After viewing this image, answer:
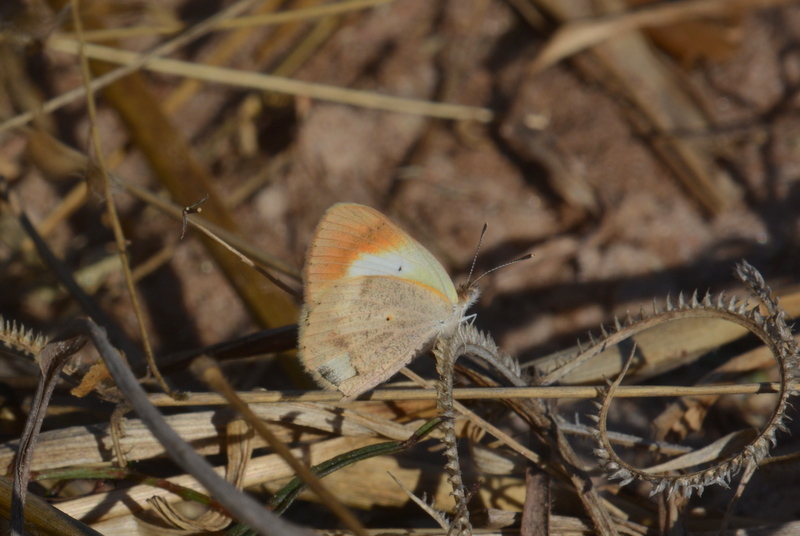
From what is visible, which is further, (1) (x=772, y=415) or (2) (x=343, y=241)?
(2) (x=343, y=241)

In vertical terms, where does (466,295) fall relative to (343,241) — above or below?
below

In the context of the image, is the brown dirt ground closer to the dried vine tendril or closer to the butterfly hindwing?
the butterfly hindwing

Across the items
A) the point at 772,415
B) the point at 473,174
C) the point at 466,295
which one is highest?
the point at 473,174

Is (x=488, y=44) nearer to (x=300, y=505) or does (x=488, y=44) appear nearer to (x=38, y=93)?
(x=38, y=93)

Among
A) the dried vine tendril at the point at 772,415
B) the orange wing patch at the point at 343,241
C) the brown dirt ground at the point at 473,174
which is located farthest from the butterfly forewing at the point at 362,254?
the brown dirt ground at the point at 473,174

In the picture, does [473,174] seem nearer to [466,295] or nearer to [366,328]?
[466,295]

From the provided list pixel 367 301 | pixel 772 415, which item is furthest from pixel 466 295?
pixel 772 415

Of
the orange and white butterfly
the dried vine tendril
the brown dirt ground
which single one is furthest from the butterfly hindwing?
the brown dirt ground

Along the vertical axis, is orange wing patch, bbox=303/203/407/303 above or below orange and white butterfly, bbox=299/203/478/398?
above

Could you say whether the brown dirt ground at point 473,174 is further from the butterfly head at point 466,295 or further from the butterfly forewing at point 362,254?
the butterfly forewing at point 362,254
